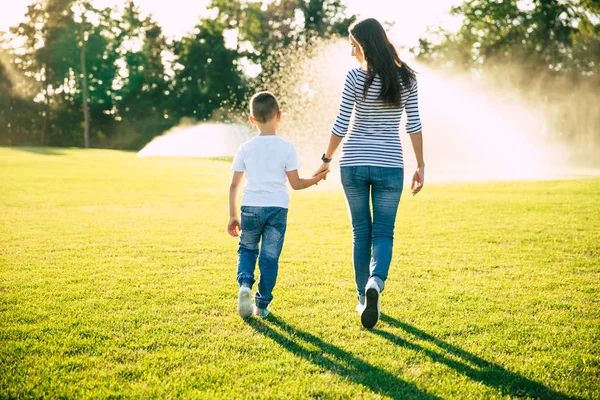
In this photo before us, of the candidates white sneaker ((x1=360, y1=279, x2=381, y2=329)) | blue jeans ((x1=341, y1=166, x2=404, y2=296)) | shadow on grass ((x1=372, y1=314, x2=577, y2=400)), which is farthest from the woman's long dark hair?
shadow on grass ((x1=372, y1=314, x2=577, y2=400))

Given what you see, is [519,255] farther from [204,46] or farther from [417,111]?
[204,46]

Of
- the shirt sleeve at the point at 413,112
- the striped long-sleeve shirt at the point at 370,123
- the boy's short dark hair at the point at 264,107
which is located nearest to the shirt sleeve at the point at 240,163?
the boy's short dark hair at the point at 264,107

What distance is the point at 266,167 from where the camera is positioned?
4.04 m

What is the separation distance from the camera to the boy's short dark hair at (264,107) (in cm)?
406

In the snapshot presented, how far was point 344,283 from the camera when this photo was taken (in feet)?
16.7

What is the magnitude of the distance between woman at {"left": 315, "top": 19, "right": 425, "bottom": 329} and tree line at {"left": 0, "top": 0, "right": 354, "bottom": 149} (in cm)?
4784

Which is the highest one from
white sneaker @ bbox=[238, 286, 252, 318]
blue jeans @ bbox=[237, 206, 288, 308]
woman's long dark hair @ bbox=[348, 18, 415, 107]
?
woman's long dark hair @ bbox=[348, 18, 415, 107]

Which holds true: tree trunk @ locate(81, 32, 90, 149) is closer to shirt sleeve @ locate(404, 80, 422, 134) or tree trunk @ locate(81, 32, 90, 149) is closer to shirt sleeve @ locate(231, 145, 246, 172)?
shirt sleeve @ locate(231, 145, 246, 172)

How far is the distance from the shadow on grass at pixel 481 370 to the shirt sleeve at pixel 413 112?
154cm

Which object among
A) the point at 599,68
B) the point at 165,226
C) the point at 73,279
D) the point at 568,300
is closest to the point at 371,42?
the point at 568,300

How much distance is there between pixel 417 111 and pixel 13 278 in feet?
13.7

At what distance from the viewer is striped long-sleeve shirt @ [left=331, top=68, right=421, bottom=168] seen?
3.78 metres

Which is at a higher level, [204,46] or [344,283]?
[204,46]

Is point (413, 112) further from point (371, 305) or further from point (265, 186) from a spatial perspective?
point (371, 305)
